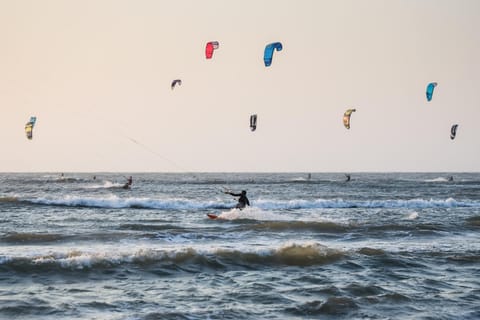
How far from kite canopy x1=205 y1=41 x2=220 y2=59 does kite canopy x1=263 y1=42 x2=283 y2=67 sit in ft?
10.1

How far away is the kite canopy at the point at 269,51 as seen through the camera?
79.4 ft

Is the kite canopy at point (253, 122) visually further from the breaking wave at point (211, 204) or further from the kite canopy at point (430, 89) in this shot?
the kite canopy at point (430, 89)

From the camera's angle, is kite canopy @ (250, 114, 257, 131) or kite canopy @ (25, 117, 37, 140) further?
kite canopy @ (25, 117, 37, 140)

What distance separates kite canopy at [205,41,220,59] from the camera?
26419mm

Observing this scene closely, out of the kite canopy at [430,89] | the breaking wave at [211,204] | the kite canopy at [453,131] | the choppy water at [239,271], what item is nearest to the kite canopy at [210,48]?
the breaking wave at [211,204]

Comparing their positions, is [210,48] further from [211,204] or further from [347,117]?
[347,117]

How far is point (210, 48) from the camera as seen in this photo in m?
27.0

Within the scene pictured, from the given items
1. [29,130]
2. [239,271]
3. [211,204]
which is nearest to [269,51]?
[211,204]

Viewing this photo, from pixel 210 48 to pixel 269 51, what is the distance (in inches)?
148

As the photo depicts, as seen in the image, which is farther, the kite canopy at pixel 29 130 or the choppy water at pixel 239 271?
the kite canopy at pixel 29 130

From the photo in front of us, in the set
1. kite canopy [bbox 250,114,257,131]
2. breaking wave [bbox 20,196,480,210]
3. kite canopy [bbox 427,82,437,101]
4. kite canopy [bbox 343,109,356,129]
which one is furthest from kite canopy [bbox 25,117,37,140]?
kite canopy [bbox 427,82,437,101]

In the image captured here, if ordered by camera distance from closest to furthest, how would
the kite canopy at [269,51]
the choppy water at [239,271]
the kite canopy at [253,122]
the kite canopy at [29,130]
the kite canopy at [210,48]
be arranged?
the choppy water at [239,271] → the kite canopy at [269,51] → the kite canopy at [210,48] → the kite canopy at [253,122] → the kite canopy at [29,130]

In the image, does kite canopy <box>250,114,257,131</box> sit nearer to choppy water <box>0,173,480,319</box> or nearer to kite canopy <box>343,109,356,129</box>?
kite canopy <box>343,109,356,129</box>

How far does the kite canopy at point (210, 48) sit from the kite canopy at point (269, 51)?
3.07m
